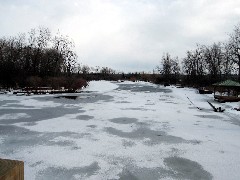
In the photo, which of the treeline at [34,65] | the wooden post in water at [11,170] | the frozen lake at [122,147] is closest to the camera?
the wooden post in water at [11,170]

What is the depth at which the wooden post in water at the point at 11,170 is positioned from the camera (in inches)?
42.8

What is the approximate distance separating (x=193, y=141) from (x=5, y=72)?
110 feet

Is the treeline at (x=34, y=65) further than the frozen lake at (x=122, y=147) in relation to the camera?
Yes

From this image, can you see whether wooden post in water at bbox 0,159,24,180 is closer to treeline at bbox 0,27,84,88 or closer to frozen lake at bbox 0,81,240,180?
frozen lake at bbox 0,81,240,180

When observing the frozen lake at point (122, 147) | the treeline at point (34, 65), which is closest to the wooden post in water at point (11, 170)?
the frozen lake at point (122, 147)

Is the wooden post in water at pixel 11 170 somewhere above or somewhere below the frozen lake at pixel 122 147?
above

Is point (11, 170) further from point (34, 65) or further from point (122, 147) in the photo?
point (34, 65)

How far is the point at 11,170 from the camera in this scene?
3.67ft

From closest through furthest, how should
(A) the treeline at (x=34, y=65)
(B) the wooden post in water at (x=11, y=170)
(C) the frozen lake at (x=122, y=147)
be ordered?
(B) the wooden post in water at (x=11, y=170) < (C) the frozen lake at (x=122, y=147) < (A) the treeline at (x=34, y=65)

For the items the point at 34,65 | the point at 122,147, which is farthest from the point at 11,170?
the point at 34,65

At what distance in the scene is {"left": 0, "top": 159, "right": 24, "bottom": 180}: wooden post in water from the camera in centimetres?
109

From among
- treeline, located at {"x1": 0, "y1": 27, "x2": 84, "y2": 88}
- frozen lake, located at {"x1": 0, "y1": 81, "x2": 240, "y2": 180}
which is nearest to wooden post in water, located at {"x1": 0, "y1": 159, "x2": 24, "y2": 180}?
frozen lake, located at {"x1": 0, "y1": 81, "x2": 240, "y2": 180}

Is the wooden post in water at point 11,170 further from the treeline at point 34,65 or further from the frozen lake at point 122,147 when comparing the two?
the treeline at point 34,65

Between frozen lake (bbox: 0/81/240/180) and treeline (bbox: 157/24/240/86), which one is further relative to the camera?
treeline (bbox: 157/24/240/86)
